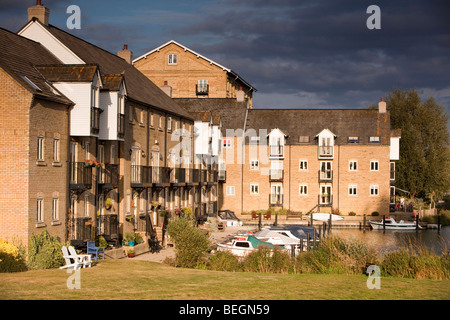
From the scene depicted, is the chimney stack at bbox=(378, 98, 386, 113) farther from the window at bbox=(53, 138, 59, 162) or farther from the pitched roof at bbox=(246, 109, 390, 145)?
the window at bbox=(53, 138, 59, 162)

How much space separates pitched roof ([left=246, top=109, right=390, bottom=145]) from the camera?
68.8 meters

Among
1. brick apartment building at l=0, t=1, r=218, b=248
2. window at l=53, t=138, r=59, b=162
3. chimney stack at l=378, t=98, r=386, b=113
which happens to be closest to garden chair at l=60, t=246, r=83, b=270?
brick apartment building at l=0, t=1, r=218, b=248

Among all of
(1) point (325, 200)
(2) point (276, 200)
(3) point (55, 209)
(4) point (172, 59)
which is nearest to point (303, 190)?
(1) point (325, 200)

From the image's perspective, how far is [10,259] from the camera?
2295cm

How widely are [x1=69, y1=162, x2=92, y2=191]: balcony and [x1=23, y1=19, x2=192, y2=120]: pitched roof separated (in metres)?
5.92

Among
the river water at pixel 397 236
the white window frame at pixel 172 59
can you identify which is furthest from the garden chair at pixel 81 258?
the white window frame at pixel 172 59

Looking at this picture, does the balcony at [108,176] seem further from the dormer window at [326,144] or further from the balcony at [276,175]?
the dormer window at [326,144]

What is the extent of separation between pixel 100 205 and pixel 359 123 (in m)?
43.3

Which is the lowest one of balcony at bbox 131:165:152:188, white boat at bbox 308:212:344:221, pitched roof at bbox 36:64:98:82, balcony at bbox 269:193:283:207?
white boat at bbox 308:212:344:221

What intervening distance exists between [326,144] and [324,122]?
3.55m

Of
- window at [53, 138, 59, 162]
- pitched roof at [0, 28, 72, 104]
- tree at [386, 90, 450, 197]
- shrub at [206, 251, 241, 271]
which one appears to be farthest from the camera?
tree at [386, 90, 450, 197]

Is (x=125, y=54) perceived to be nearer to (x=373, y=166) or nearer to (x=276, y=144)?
(x=276, y=144)

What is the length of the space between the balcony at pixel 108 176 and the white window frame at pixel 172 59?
4827cm
